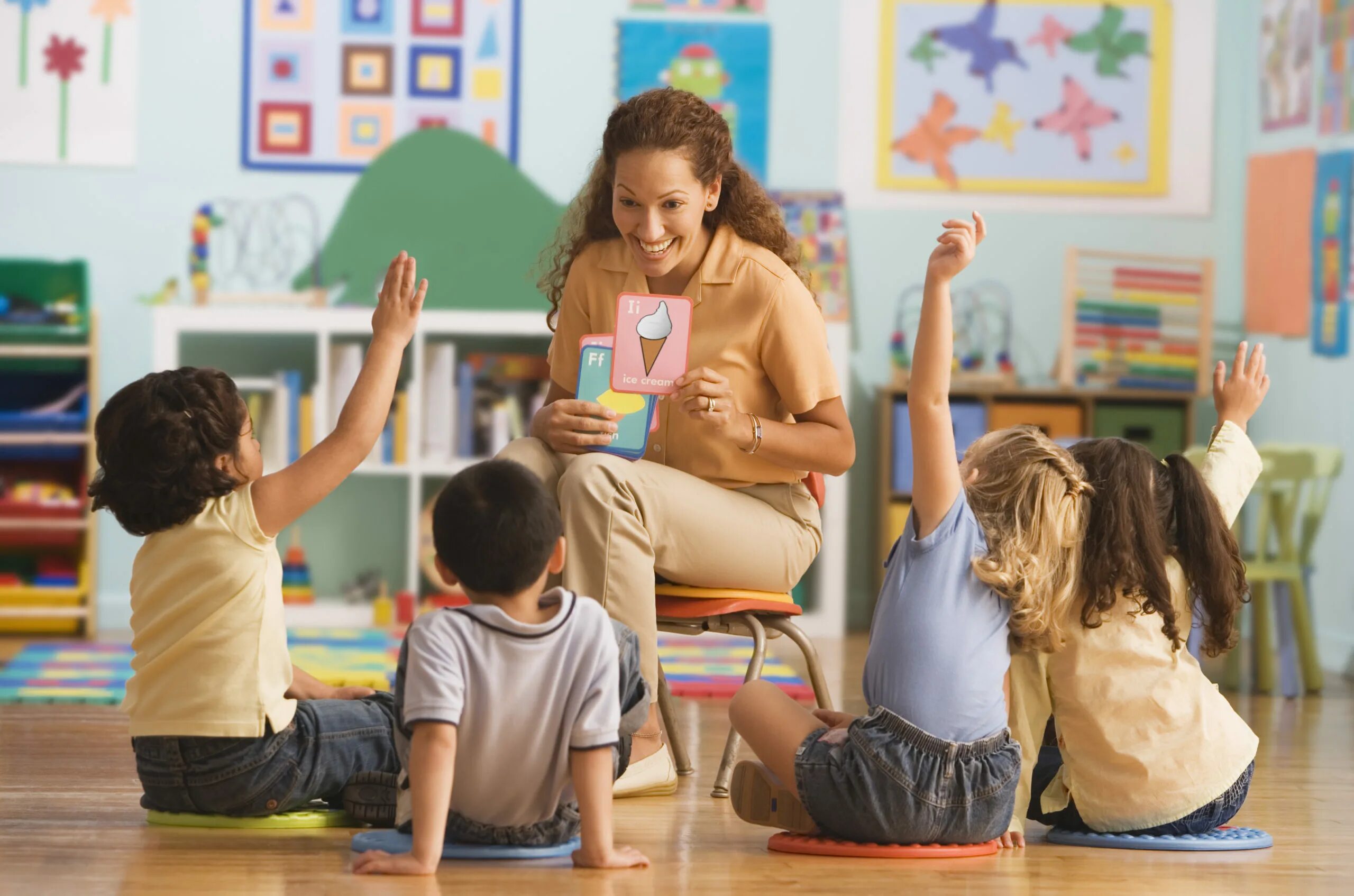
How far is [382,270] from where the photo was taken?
4.73m

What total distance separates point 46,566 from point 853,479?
2358 millimetres

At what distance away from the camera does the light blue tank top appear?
1.88m

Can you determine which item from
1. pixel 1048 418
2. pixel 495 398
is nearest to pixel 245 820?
pixel 495 398

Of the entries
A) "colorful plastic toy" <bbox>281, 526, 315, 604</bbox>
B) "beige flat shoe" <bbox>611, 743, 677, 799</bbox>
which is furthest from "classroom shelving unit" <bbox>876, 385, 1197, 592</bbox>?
"beige flat shoe" <bbox>611, 743, 677, 799</bbox>

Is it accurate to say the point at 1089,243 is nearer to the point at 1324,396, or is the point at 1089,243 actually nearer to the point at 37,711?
the point at 1324,396

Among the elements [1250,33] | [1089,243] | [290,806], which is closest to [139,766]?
[290,806]

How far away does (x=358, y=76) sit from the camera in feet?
15.6

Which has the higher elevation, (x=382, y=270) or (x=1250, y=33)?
(x=1250, y=33)

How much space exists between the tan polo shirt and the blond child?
0.48 m

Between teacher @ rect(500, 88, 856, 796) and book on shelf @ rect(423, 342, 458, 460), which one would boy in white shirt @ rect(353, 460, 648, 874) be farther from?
book on shelf @ rect(423, 342, 458, 460)

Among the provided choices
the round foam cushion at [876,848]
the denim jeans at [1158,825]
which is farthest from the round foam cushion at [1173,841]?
the round foam cushion at [876,848]

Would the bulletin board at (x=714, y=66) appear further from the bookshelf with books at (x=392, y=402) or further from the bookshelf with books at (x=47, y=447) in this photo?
the bookshelf with books at (x=47, y=447)

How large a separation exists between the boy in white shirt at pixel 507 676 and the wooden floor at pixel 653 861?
0.25 ft

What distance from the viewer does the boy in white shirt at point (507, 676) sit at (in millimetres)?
1714
